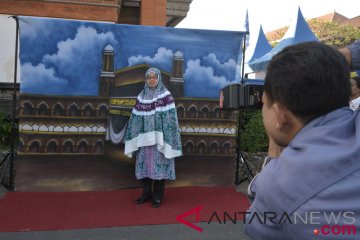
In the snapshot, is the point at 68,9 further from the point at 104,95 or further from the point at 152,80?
the point at 152,80

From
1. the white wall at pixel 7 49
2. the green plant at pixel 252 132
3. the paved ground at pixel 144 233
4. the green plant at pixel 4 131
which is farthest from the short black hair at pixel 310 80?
the white wall at pixel 7 49

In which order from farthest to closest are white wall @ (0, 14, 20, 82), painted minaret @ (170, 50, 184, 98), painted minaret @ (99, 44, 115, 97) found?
1. white wall @ (0, 14, 20, 82)
2. painted minaret @ (170, 50, 184, 98)
3. painted minaret @ (99, 44, 115, 97)

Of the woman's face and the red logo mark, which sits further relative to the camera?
the woman's face

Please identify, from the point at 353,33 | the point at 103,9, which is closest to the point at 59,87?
the point at 103,9

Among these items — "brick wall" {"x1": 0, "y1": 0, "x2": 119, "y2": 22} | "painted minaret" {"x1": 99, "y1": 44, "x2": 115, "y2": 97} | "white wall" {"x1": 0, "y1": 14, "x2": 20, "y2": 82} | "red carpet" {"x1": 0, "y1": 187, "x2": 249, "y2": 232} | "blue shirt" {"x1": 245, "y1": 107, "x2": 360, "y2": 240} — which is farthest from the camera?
"brick wall" {"x1": 0, "y1": 0, "x2": 119, "y2": 22}

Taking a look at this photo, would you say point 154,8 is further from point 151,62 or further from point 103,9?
point 151,62

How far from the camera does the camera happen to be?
A: 1.95 meters

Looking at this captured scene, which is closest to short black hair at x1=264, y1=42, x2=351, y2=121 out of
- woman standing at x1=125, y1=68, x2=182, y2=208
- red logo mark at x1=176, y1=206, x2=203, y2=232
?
red logo mark at x1=176, y1=206, x2=203, y2=232

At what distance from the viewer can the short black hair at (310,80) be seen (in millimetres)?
952

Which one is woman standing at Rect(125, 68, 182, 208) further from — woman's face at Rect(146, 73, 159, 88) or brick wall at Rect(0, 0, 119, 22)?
brick wall at Rect(0, 0, 119, 22)

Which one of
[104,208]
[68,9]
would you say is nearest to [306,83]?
[104,208]

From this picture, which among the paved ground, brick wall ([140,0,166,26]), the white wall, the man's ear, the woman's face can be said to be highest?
brick wall ([140,0,166,26])

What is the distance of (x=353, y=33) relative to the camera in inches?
969

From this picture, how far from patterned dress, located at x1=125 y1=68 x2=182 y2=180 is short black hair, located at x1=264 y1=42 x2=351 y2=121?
12.4 ft
